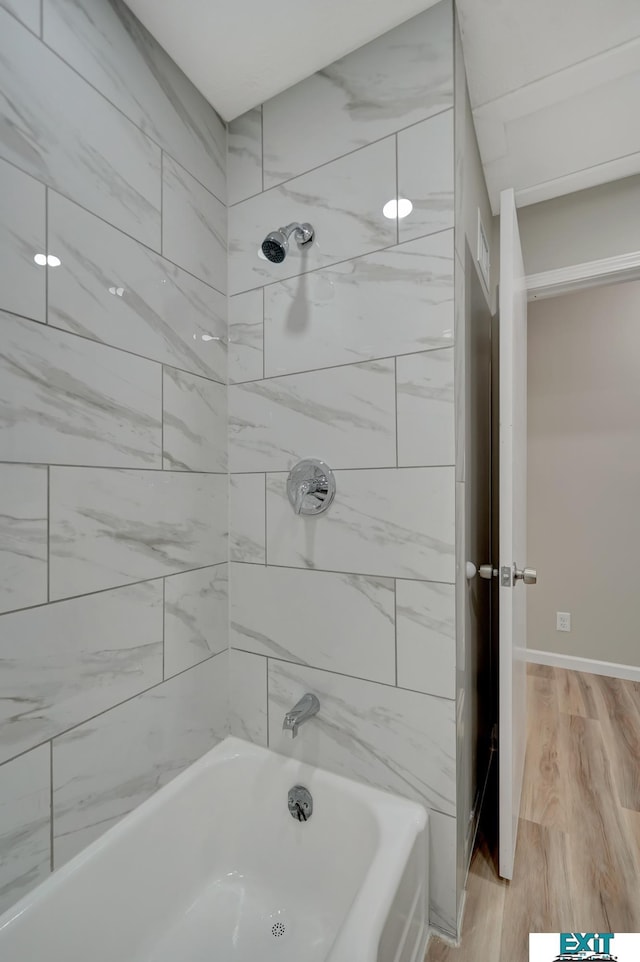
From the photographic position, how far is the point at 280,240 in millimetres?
1169

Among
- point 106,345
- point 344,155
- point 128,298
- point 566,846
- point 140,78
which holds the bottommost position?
point 566,846

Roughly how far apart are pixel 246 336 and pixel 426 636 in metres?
1.07

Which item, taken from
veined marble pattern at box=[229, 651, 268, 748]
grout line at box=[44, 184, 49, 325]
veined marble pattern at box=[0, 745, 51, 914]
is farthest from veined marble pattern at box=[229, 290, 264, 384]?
veined marble pattern at box=[0, 745, 51, 914]

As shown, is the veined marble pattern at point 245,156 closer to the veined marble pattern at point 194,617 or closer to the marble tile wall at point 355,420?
the marble tile wall at point 355,420

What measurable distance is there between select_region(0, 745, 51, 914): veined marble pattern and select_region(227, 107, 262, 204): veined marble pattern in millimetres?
1651

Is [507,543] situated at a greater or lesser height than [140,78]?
lesser

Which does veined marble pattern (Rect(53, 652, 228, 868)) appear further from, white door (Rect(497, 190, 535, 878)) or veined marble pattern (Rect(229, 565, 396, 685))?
white door (Rect(497, 190, 535, 878))

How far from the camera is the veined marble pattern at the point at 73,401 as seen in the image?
2.98ft

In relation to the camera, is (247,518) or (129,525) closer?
(129,525)

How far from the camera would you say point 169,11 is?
3.78 feet

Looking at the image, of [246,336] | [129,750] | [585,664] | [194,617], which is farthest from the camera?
[585,664]

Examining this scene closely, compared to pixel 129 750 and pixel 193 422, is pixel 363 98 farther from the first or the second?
→ pixel 129 750

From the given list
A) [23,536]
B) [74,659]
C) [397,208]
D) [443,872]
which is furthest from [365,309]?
[443,872]

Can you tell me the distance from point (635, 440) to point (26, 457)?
124 inches
